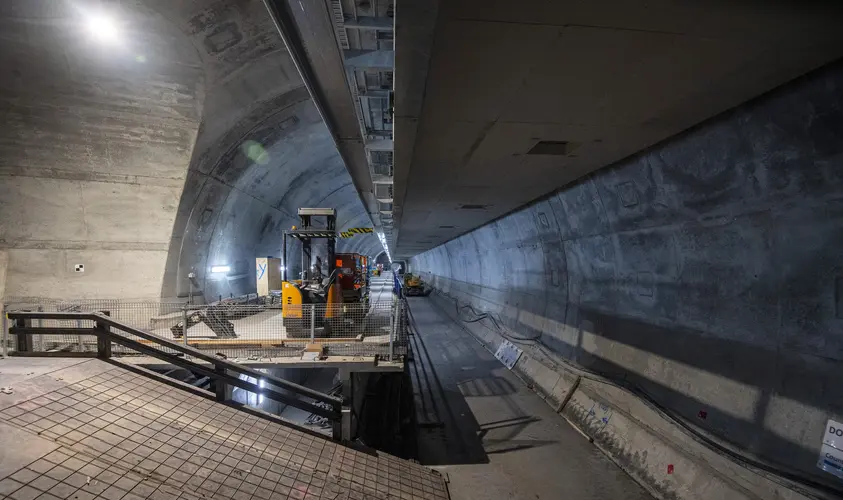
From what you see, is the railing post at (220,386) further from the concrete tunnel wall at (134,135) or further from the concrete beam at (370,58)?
the concrete tunnel wall at (134,135)

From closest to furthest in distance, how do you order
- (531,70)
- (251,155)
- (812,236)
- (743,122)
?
(531,70), (812,236), (743,122), (251,155)

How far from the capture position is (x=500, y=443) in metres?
6.93

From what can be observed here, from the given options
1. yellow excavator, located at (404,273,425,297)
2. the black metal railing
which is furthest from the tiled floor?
yellow excavator, located at (404,273,425,297)

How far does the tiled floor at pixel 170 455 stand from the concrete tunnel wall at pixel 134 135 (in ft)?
22.7

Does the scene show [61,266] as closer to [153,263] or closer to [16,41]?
[153,263]

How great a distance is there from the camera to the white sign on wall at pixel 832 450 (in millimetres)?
3461

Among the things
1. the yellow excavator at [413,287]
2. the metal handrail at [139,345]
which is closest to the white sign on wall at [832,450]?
the metal handrail at [139,345]

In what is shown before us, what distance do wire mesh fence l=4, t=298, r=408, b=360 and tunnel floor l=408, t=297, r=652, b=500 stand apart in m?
1.89

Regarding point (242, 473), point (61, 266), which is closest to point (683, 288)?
point (242, 473)

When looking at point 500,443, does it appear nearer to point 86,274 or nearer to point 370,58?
point 370,58

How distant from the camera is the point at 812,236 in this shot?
373 cm

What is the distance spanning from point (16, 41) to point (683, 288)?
556 inches

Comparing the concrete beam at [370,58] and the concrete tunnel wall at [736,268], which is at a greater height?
the concrete beam at [370,58]

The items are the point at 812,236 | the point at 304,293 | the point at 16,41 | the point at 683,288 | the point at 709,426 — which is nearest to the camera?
the point at 812,236
